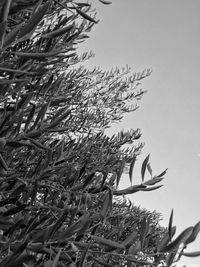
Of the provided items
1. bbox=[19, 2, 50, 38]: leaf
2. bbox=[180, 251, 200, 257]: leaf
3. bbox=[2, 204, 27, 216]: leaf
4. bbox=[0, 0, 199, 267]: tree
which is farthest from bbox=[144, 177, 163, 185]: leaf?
bbox=[19, 2, 50, 38]: leaf

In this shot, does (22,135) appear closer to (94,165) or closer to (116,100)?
(94,165)

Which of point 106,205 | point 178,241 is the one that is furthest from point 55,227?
point 178,241

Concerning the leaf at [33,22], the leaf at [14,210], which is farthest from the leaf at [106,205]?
the leaf at [33,22]

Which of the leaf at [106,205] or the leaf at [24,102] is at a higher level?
the leaf at [24,102]

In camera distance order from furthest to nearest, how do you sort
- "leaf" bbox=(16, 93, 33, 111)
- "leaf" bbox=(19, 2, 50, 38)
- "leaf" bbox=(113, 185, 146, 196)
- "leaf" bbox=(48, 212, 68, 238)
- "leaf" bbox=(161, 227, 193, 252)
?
"leaf" bbox=(113, 185, 146, 196)
"leaf" bbox=(16, 93, 33, 111)
"leaf" bbox=(161, 227, 193, 252)
"leaf" bbox=(48, 212, 68, 238)
"leaf" bbox=(19, 2, 50, 38)

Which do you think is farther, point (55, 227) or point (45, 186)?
point (45, 186)

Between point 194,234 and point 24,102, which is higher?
point 24,102

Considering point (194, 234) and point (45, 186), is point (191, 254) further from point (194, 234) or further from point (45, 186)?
point (45, 186)

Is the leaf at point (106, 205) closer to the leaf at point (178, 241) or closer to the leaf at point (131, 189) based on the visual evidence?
the leaf at point (178, 241)

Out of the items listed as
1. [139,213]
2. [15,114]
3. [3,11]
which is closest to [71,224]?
[15,114]

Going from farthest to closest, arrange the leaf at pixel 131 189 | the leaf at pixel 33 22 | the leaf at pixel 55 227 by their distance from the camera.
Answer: the leaf at pixel 131 189, the leaf at pixel 55 227, the leaf at pixel 33 22

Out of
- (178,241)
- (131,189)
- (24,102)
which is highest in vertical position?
(24,102)

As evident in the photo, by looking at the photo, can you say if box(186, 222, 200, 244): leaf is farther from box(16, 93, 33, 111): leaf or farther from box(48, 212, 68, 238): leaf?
box(16, 93, 33, 111): leaf

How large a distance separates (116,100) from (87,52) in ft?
4.07
